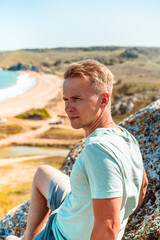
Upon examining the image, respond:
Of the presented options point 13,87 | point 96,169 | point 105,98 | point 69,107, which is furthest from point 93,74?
point 13,87

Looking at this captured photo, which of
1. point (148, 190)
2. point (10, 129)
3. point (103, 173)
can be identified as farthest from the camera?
point (10, 129)

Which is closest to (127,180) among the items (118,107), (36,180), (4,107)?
(36,180)

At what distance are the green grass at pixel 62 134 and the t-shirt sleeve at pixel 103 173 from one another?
3426 cm

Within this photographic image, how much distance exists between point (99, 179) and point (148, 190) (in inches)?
77.3

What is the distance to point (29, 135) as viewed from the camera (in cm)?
3850

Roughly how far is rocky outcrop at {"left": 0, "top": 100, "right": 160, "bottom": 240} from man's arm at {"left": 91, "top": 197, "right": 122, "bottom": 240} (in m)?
1.26

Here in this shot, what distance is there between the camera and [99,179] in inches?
74.5

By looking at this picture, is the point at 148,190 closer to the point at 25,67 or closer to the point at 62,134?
the point at 62,134

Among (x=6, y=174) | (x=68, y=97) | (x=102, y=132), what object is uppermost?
(x=68, y=97)

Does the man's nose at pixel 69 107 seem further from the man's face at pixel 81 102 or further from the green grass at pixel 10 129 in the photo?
the green grass at pixel 10 129

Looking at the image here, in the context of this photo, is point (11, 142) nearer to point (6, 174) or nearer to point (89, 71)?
point (6, 174)

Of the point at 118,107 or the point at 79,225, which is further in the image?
the point at 118,107

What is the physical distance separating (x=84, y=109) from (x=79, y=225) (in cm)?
109

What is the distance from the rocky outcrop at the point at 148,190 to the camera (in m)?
3.18
